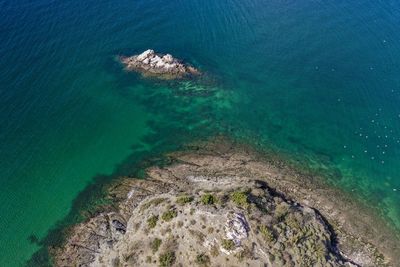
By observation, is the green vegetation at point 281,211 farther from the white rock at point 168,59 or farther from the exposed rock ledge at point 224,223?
the white rock at point 168,59

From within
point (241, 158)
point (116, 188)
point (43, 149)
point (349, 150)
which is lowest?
point (349, 150)

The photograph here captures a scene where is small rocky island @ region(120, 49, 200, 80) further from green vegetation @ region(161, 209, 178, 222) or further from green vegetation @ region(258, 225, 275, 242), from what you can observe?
green vegetation @ region(258, 225, 275, 242)

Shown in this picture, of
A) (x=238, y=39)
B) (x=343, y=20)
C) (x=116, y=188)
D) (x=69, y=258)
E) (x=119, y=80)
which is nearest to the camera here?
(x=69, y=258)

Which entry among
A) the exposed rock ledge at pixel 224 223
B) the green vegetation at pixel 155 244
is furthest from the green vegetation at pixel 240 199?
the green vegetation at pixel 155 244

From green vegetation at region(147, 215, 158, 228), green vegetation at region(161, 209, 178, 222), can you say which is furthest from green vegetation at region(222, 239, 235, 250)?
green vegetation at region(147, 215, 158, 228)

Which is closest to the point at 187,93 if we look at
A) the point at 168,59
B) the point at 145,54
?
the point at 168,59

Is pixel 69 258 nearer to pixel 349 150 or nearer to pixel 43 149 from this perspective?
pixel 43 149

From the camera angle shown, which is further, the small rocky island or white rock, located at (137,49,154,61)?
white rock, located at (137,49,154,61)

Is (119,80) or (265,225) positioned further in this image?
(119,80)

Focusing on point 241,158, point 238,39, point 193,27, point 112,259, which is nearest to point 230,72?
point 238,39
